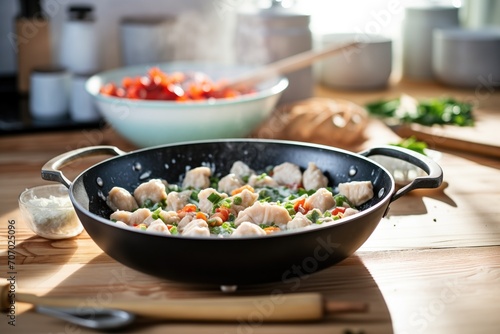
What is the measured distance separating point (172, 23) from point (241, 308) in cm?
177

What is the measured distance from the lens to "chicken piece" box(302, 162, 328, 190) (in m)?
1.63

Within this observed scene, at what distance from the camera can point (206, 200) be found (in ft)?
5.05

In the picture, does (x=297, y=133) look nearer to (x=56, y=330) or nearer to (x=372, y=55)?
(x=372, y=55)

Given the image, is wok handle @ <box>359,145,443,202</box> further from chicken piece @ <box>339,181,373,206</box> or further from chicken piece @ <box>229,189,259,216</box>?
chicken piece @ <box>229,189,259,216</box>

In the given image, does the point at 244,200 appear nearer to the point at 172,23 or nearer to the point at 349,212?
the point at 349,212

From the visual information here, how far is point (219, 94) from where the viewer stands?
2.27 m

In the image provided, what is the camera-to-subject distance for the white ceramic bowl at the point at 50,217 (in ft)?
5.12

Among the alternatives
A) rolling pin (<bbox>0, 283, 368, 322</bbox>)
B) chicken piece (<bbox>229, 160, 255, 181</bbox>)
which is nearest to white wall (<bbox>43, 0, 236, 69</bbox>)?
chicken piece (<bbox>229, 160, 255, 181</bbox>)

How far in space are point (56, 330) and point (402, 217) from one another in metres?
0.85

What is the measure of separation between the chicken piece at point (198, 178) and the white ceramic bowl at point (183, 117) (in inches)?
16.0

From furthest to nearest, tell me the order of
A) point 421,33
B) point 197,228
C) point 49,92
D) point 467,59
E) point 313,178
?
point 421,33 < point 467,59 < point 49,92 < point 313,178 < point 197,228

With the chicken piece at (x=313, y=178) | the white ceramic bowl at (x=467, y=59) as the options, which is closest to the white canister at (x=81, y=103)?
the chicken piece at (x=313, y=178)

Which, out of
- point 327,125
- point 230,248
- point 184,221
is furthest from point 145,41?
point 230,248

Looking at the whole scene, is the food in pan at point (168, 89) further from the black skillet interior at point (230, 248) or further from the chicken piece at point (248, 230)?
the chicken piece at point (248, 230)
